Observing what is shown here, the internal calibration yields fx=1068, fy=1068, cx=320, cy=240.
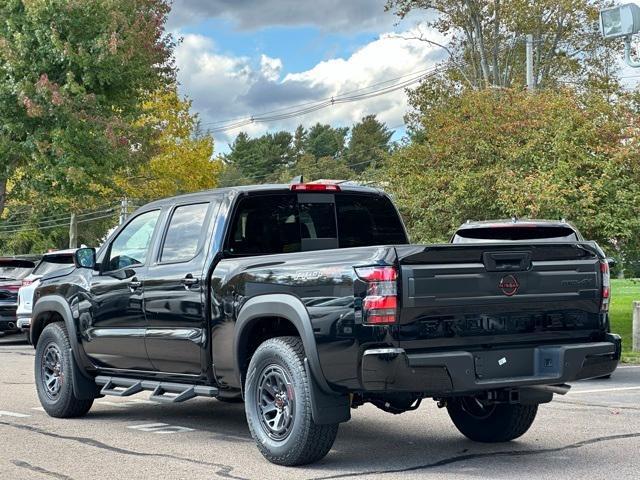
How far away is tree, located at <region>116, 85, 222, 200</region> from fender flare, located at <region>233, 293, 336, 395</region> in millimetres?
37610

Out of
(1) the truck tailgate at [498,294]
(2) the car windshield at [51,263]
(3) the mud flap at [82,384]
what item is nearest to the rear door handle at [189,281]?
(3) the mud flap at [82,384]

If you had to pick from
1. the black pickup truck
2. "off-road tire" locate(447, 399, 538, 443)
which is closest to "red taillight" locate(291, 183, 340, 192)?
the black pickup truck

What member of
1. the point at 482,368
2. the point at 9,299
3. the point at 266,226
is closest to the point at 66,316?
the point at 266,226

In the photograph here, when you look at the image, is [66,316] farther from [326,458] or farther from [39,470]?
[326,458]

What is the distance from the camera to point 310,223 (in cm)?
884

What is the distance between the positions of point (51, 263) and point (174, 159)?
25.5 metres

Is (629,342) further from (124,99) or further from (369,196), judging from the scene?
(124,99)

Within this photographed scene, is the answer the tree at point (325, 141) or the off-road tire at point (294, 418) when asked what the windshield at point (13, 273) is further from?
the tree at point (325, 141)

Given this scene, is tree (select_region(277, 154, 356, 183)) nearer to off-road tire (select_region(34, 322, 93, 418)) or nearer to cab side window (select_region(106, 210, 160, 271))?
off-road tire (select_region(34, 322, 93, 418))

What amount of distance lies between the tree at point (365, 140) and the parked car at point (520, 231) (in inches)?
4051

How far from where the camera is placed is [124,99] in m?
28.4

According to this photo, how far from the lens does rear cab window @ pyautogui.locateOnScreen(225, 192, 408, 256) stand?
28.0 ft

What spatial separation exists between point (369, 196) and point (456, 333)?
2522 millimetres

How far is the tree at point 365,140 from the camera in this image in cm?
11875
